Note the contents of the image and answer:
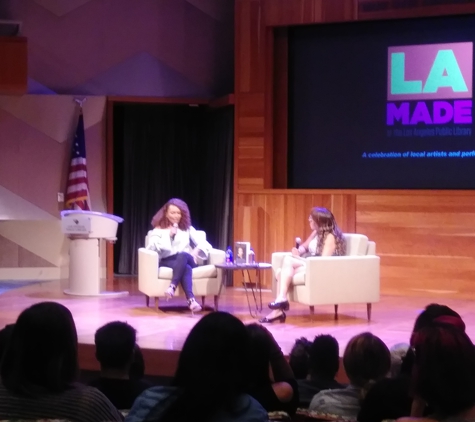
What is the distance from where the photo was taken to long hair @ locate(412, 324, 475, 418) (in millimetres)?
1944

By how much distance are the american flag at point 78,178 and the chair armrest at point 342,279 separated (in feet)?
12.5

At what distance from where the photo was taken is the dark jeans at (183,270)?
7145 millimetres

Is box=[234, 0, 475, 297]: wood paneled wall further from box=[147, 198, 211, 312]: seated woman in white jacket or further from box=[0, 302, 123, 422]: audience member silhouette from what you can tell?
box=[0, 302, 123, 422]: audience member silhouette

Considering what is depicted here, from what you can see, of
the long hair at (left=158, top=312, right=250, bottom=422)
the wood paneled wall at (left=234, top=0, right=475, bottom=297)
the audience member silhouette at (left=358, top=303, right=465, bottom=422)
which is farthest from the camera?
the wood paneled wall at (left=234, top=0, right=475, bottom=297)

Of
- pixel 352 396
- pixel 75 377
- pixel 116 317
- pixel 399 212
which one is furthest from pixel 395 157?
pixel 75 377

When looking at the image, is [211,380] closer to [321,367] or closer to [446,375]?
[446,375]

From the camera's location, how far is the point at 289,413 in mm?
2668

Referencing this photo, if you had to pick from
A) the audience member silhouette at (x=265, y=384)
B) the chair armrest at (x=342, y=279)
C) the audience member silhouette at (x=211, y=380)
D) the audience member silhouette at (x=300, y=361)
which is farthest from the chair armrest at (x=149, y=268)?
the audience member silhouette at (x=211, y=380)

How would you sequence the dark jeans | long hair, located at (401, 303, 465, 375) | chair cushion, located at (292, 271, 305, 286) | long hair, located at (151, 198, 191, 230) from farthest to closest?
1. long hair, located at (151, 198, 191, 230)
2. the dark jeans
3. chair cushion, located at (292, 271, 305, 286)
4. long hair, located at (401, 303, 465, 375)

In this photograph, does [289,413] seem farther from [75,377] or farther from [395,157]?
[395,157]

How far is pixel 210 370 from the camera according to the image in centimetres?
183

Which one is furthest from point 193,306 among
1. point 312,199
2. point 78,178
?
point 78,178

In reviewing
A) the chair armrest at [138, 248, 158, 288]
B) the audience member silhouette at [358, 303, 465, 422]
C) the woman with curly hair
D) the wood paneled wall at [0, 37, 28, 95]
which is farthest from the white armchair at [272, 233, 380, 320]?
the audience member silhouette at [358, 303, 465, 422]

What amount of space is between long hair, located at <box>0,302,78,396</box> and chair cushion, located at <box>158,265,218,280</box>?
4941 mm
